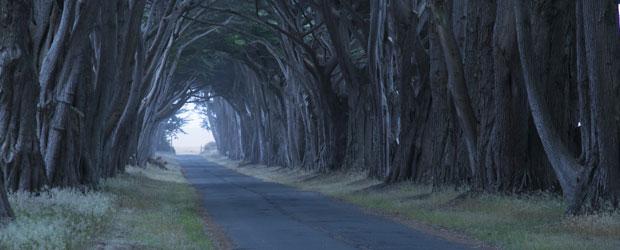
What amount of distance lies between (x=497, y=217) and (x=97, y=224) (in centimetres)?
700

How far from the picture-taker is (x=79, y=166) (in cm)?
2512

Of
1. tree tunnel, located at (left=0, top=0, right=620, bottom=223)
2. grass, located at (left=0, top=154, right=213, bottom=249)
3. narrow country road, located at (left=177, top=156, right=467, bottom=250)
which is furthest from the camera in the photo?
tree tunnel, located at (left=0, top=0, right=620, bottom=223)

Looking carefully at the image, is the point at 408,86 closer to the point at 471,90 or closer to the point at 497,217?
the point at 471,90

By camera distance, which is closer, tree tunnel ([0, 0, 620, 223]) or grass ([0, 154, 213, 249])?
grass ([0, 154, 213, 249])

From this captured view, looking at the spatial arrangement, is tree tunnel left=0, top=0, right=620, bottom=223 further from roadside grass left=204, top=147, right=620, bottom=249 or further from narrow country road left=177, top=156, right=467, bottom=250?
narrow country road left=177, top=156, right=467, bottom=250

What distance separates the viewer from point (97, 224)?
54.1ft

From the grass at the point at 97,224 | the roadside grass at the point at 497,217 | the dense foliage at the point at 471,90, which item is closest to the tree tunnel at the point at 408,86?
the dense foliage at the point at 471,90

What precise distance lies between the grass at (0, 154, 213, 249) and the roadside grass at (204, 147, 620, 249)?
417 centimetres

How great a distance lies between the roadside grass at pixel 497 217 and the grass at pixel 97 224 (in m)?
4.17

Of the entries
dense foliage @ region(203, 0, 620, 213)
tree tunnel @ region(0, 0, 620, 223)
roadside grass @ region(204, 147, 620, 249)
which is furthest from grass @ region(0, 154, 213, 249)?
dense foliage @ region(203, 0, 620, 213)

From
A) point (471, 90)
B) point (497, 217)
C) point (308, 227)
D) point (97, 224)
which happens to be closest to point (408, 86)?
point (471, 90)

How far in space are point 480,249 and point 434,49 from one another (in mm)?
12858

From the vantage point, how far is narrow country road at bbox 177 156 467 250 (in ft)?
48.9

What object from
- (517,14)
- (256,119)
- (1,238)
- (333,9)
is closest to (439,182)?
(517,14)
